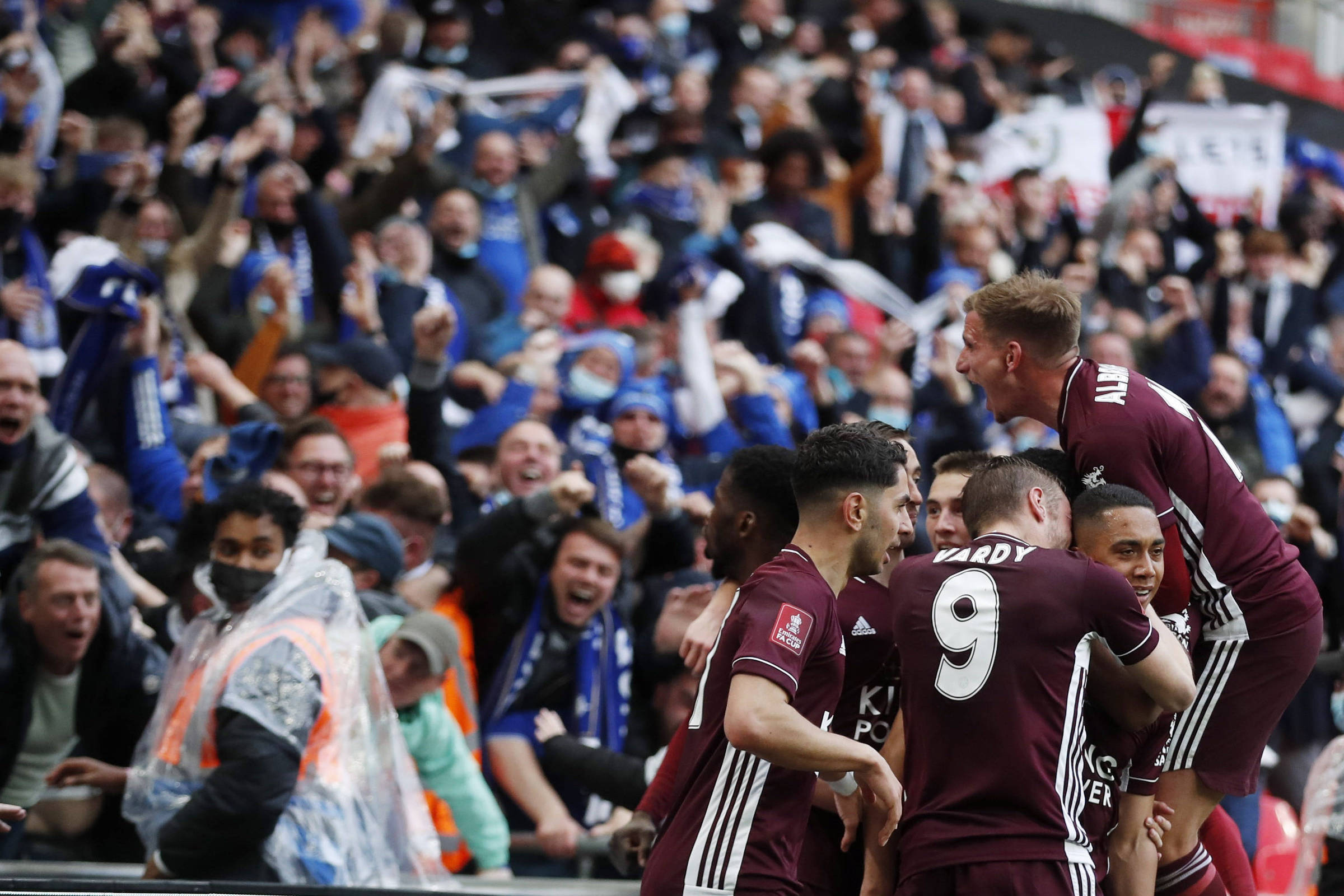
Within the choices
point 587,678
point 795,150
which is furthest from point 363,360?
point 795,150

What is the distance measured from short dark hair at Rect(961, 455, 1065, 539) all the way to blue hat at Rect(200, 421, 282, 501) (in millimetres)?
3016

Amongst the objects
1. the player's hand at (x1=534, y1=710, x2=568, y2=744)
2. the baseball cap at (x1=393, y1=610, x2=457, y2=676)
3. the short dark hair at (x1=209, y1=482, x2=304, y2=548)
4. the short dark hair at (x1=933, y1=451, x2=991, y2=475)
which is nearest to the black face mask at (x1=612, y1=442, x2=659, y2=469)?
the player's hand at (x1=534, y1=710, x2=568, y2=744)

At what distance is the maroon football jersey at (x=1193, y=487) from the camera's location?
3936mm

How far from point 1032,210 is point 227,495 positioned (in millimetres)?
8464

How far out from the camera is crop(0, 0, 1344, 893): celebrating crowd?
15.6 ft

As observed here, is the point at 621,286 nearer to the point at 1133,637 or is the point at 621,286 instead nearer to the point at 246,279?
the point at 246,279

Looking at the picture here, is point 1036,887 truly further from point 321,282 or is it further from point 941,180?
point 941,180

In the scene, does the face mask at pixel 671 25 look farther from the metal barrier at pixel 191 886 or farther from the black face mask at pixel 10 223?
the metal barrier at pixel 191 886

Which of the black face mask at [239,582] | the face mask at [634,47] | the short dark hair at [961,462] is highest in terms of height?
the face mask at [634,47]

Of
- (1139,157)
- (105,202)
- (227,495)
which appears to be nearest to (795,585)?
(227,495)

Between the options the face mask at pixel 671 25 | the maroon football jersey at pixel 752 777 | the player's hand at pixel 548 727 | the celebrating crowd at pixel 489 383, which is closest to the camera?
the maroon football jersey at pixel 752 777

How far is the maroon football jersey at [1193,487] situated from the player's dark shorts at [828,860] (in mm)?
1071

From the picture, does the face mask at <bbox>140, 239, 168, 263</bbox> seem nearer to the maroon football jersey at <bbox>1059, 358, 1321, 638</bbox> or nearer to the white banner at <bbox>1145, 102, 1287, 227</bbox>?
the maroon football jersey at <bbox>1059, 358, 1321, 638</bbox>

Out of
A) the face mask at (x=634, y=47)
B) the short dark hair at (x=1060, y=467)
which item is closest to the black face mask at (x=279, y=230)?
the face mask at (x=634, y=47)
